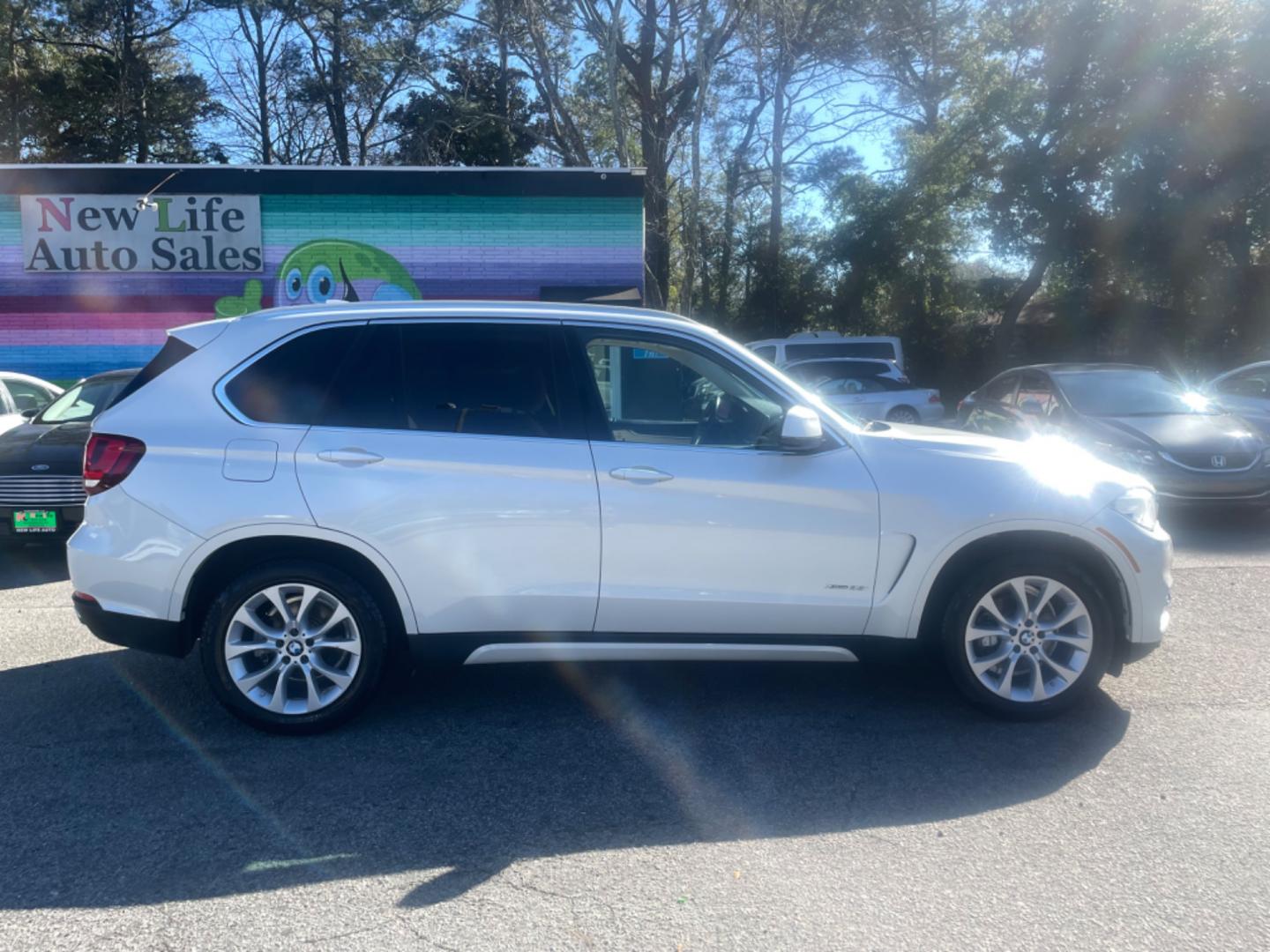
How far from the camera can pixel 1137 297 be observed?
26.6m

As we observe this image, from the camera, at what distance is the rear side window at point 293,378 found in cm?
466

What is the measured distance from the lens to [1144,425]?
33.0 ft

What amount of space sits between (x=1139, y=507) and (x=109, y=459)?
4546mm

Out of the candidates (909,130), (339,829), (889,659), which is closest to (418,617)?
(339,829)

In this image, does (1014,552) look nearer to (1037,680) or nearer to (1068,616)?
(1068,616)

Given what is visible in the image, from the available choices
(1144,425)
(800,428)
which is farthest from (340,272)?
(800,428)

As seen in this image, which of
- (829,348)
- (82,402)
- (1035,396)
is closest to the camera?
(82,402)

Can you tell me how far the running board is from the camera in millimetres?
4672

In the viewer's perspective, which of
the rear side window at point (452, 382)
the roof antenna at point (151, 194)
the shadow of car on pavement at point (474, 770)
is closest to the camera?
the shadow of car on pavement at point (474, 770)

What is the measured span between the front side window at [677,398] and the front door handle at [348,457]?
98cm

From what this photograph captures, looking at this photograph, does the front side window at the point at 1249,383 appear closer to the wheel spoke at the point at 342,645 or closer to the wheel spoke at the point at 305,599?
the wheel spoke at the point at 342,645

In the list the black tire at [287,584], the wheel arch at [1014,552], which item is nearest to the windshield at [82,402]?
the black tire at [287,584]

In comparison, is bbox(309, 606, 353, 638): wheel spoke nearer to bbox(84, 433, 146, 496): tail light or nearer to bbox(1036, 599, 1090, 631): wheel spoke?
bbox(84, 433, 146, 496): tail light

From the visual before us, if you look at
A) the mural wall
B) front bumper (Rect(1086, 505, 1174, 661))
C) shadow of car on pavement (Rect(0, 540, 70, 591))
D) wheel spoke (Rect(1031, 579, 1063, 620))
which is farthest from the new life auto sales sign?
front bumper (Rect(1086, 505, 1174, 661))
